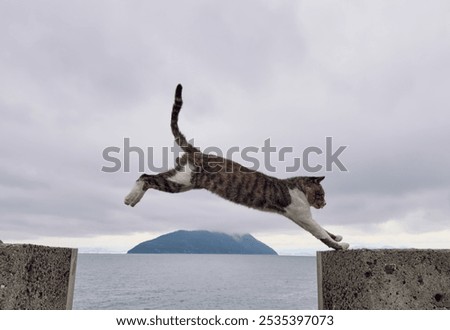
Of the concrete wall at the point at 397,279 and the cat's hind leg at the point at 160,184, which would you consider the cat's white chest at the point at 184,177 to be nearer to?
the cat's hind leg at the point at 160,184

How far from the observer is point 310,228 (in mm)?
6105

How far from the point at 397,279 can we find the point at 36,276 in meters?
5.13

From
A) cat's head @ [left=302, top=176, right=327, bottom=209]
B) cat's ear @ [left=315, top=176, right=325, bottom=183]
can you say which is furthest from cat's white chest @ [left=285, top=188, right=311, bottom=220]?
cat's ear @ [left=315, top=176, right=325, bottom=183]

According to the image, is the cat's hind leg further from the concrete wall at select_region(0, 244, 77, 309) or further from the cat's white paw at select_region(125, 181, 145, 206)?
the concrete wall at select_region(0, 244, 77, 309)

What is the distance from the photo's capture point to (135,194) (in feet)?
18.9

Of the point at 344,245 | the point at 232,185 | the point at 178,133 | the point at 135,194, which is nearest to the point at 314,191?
the point at 344,245

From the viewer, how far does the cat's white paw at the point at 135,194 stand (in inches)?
226

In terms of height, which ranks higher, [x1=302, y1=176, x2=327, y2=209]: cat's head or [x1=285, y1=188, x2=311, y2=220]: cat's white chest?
[x1=302, y1=176, x2=327, y2=209]: cat's head

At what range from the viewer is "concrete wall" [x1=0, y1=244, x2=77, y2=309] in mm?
5027

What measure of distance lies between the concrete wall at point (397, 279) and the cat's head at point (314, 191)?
3.05 ft

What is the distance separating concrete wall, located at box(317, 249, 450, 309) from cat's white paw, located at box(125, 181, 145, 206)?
328 centimetres

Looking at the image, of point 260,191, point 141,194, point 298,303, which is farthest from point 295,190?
point 298,303

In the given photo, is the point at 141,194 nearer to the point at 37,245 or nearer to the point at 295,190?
the point at 37,245

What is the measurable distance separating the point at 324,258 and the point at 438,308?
1.73 m
